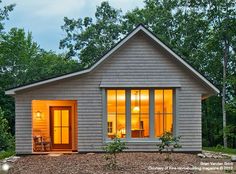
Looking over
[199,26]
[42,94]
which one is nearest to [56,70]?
[199,26]

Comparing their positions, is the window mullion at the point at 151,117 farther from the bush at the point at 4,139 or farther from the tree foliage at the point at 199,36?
the bush at the point at 4,139

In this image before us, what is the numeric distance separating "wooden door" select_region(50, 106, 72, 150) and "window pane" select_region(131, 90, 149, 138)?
371 centimetres

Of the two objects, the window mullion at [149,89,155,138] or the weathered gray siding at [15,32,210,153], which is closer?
the window mullion at [149,89,155,138]

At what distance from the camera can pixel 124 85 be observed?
51.9 feet

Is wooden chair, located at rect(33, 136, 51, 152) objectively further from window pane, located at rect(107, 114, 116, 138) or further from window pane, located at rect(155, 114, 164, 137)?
window pane, located at rect(155, 114, 164, 137)

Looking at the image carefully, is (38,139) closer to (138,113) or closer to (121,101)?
(121,101)

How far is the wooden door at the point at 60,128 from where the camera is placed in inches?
727

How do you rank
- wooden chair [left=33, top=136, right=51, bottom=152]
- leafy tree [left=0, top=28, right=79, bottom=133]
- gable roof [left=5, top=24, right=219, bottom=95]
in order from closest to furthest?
1. gable roof [left=5, top=24, right=219, bottom=95]
2. wooden chair [left=33, top=136, right=51, bottom=152]
3. leafy tree [left=0, top=28, right=79, bottom=133]

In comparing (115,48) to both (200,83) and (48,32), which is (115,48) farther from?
(48,32)

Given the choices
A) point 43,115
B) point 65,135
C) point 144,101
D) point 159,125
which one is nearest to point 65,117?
point 65,135

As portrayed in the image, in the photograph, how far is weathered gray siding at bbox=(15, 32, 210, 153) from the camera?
15.9 m

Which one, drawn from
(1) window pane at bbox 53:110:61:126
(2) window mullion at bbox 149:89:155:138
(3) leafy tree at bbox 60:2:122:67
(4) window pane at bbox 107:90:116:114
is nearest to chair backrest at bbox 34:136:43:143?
(1) window pane at bbox 53:110:61:126

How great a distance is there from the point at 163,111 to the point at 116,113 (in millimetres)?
1751

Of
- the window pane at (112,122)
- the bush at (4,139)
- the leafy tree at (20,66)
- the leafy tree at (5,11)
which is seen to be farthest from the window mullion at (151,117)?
the leafy tree at (20,66)
